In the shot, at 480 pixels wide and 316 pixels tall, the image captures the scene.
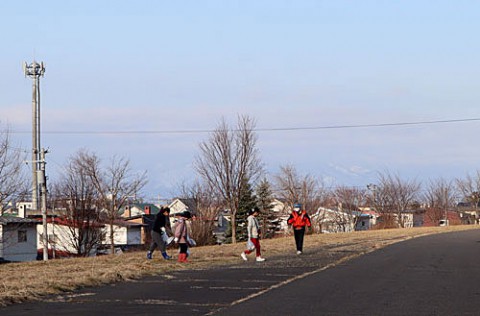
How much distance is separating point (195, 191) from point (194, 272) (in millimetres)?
54267

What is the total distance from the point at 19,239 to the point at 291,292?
46068mm

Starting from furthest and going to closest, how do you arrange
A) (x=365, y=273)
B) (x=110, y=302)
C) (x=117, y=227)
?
(x=117, y=227)
(x=365, y=273)
(x=110, y=302)

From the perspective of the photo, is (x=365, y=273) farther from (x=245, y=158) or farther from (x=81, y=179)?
(x=81, y=179)

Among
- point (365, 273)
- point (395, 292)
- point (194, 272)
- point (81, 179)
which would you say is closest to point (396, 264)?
point (365, 273)

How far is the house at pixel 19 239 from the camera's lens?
54500 millimetres

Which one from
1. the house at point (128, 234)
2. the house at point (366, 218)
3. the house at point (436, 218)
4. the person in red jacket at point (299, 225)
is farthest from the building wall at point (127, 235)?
the person in red jacket at point (299, 225)

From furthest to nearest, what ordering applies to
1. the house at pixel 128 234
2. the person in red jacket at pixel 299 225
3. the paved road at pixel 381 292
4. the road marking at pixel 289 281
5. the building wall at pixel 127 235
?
the building wall at pixel 127 235
the house at pixel 128 234
the person in red jacket at pixel 299 225
the road marking at pixel 289 281
the paved road at pixel 381 292

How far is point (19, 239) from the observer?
57.3 m

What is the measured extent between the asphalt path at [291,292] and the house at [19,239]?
36403 mm

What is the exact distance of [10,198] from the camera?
42.6 m

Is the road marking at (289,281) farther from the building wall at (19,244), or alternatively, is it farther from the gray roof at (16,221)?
the building wall at (19,244)

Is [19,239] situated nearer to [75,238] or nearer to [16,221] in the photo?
[16,221]

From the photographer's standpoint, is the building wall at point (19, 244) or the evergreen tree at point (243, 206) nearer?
the evergreen tree at point (243, 206)

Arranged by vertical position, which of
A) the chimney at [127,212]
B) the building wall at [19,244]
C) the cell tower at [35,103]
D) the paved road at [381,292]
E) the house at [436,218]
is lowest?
the paved road at [381,292]
